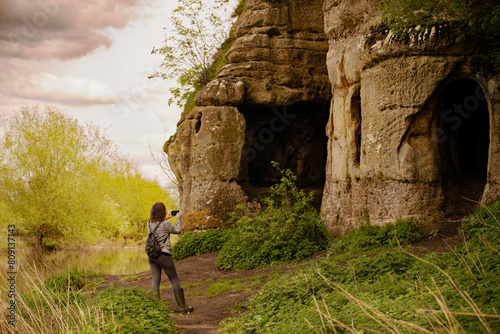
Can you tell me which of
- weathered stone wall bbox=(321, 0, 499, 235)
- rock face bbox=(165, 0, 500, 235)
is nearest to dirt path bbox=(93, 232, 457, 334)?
weathered stone wall bbox=(321, 0, 499, 235)

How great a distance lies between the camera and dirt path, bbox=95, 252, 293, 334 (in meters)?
7.34

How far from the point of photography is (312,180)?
63.1 feet

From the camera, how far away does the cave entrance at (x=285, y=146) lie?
17.7 m

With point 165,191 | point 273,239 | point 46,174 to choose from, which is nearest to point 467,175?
point 273,239

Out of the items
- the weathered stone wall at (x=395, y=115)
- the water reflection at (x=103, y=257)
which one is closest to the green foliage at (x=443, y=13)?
the weathered stone wall at (x=395, y=115)

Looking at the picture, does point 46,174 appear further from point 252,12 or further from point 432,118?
point 432,118

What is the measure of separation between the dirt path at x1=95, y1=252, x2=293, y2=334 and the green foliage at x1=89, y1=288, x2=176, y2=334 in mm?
550

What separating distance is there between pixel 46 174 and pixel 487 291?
2066cm

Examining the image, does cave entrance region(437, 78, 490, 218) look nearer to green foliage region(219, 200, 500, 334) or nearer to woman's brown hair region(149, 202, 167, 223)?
green foliage region(219, 200, 500, 334)

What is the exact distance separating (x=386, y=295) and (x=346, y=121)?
7898 mm

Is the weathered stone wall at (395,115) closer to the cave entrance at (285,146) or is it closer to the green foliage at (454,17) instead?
the green foliage at (454,17)

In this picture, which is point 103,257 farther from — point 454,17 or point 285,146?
point 454,17

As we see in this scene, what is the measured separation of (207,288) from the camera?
408 inches

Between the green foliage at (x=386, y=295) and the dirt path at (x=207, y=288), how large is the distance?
1.73 feet
